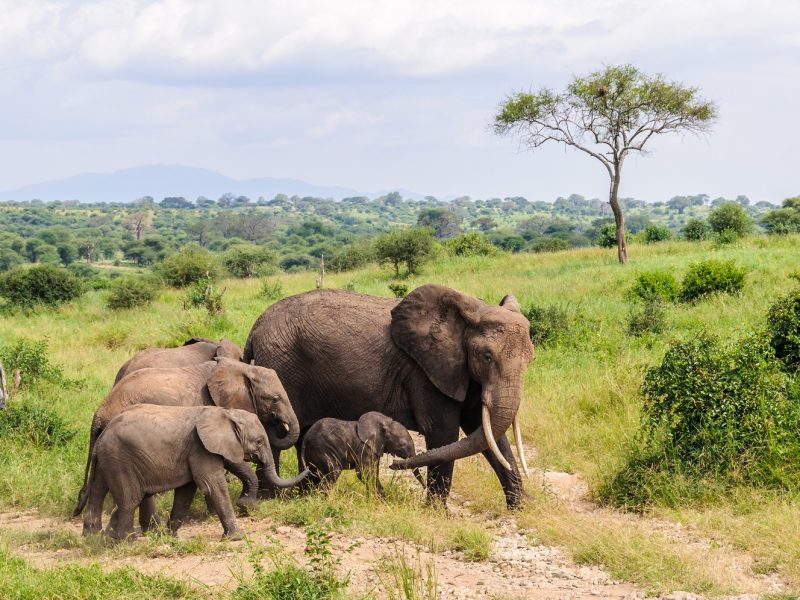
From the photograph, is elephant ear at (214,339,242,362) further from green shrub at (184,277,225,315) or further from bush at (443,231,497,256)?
bush at (443,231,497,256)

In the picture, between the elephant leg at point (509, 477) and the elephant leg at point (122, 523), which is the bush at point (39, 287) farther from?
the elephant leg at point (509, 477)

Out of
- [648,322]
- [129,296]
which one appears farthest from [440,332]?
[129,296]

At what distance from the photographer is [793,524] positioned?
281 inches

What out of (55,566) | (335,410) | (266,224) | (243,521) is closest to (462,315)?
(335,410)

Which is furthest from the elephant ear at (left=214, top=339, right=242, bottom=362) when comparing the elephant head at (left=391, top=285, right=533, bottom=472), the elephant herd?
the elephant head at (left=391, top=285, right=533, bottom=472)

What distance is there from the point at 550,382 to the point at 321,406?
4766 millimetres

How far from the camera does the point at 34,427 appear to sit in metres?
10.8

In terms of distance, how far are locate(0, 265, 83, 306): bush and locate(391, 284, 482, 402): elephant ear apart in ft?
61.7

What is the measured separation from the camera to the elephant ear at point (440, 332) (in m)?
7.89

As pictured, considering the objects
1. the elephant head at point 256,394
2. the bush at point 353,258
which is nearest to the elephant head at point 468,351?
the elephant head at point 256,394

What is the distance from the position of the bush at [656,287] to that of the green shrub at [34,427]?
11300mm

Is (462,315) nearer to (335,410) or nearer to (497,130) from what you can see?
(335,410)

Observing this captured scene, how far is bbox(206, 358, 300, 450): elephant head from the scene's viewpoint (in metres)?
7.91

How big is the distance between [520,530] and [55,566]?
352cm
